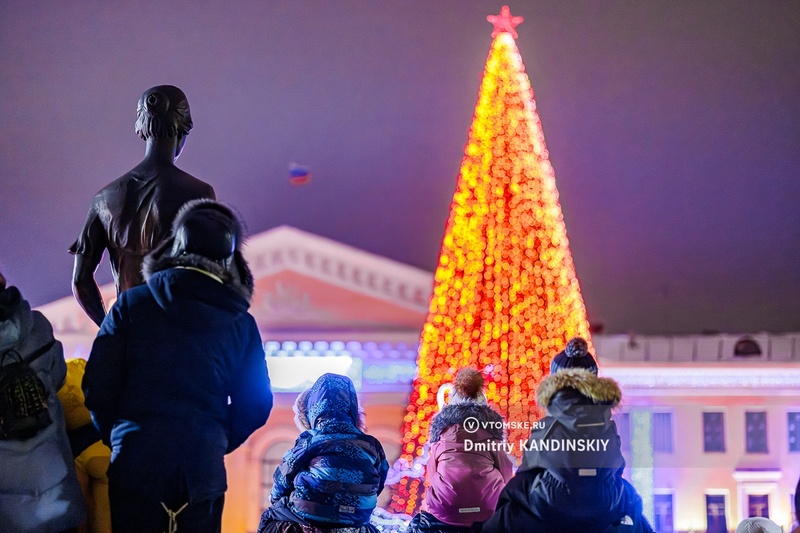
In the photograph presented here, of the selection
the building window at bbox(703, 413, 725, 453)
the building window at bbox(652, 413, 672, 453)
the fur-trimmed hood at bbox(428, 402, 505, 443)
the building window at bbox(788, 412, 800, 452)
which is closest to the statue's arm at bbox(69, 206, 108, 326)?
the fur-trimmed hood at bbox(428, 402, 505, 443)

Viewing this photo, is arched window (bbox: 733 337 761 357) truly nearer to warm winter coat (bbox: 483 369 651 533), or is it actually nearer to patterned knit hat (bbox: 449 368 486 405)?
patterned knit hat (bbox: 449 368 486 405)

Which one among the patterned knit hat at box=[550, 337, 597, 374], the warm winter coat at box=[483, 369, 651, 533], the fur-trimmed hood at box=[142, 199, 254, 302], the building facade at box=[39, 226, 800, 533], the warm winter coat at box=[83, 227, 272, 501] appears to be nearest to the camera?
the warm winter coat at box=[83, 227, 272, 501]

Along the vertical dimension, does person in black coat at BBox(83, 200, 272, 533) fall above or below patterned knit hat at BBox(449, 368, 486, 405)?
below

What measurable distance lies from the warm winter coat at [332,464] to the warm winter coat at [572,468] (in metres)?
1.17

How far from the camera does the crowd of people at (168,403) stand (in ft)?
14.8

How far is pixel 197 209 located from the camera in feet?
15.7

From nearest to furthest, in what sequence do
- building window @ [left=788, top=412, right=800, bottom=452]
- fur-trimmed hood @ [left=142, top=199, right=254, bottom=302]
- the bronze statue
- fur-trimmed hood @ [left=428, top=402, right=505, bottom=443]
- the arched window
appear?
1. fur-trimmed hood @ [left=142, top=199, right=254, bottom=302]
2. the bronze statue
3. fur-trimmed hood @ [left=428, top=402, right=505, bottom=443]
4. the arched window
5. building window @ [left=788, top=412, right=800, bottom=452]

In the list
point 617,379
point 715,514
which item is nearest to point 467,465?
point 617,379

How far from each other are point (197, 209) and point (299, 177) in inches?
801

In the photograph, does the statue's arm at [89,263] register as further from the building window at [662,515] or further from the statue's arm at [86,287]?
the building window at [662,515]

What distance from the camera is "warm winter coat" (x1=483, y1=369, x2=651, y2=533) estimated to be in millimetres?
5141

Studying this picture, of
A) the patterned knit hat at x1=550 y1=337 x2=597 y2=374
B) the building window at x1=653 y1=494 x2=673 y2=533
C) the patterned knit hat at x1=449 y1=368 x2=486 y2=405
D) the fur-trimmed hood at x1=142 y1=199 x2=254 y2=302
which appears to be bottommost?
the fur-trimmed hood at x1=142 y1=199 x2=254 y2=302

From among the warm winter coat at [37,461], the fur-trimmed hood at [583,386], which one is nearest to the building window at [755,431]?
the fur-trimmed hood at [583,386]

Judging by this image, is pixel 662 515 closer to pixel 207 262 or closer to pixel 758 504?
pixel 758 504
